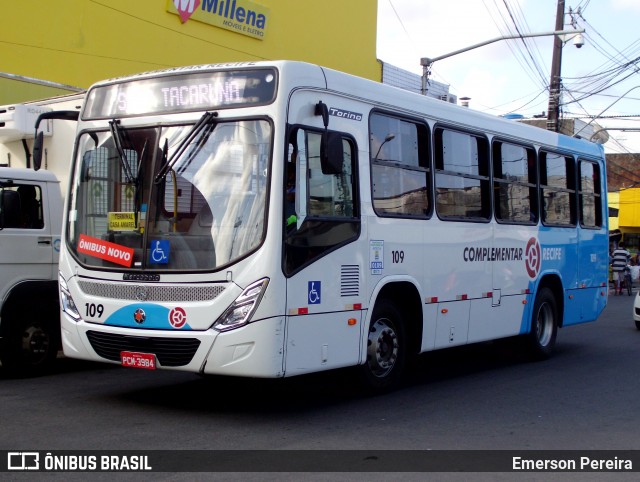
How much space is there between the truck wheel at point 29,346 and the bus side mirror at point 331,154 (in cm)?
438

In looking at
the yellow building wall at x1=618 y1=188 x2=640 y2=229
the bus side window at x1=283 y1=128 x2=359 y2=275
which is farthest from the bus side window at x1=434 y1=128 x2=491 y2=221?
the yellow building wall at x1=618 y1=188 x2=640 y2=229

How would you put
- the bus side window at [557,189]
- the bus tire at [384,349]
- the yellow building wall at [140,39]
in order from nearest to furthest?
the bus tire at [384,349]
the bus side window at [557,189]
the yellow building wall at [140,39]

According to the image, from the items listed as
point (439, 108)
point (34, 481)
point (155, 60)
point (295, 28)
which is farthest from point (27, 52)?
point (34, 481)

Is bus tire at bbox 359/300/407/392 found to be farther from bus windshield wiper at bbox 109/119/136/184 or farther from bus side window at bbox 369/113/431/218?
bus windshield wiper at bbox 109/119/136/184

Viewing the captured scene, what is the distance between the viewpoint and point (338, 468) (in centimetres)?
626

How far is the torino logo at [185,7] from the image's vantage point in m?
Result: 21.5

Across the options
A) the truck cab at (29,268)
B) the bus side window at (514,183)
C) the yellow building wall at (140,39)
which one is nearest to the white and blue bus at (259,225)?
the bus side window at (514,183)

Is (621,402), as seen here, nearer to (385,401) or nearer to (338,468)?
(385,401)

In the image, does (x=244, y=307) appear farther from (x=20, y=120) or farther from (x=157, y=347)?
(x=20, y=120)

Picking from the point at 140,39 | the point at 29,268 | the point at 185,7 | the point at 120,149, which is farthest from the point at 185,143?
the point at 185,7

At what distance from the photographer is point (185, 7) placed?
71.1 ft

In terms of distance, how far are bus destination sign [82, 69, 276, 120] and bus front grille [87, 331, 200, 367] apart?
220 cm

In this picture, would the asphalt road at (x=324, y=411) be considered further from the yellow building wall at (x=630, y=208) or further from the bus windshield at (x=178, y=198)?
the yellow building wall at (x=630, y=208)

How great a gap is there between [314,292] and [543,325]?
6.12 metres
